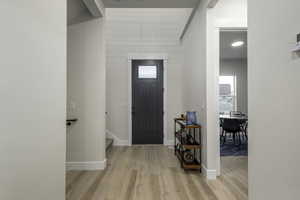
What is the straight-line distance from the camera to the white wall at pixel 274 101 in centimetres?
97

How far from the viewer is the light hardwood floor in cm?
206

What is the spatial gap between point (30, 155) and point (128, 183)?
1.58 metres

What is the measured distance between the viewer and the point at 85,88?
114 inches

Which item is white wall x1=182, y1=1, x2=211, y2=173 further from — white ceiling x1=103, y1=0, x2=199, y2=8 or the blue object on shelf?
white ceiling x1=103, y1=0, x2=199, y2=8

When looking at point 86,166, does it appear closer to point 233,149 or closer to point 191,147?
point 191,147

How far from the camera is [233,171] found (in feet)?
9.17

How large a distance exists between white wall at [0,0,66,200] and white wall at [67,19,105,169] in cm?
137

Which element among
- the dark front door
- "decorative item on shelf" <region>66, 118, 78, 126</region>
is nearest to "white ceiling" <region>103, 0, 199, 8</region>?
the dark front door

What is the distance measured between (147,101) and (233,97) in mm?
4021

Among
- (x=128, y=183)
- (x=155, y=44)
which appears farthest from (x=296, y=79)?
(x=155, y=44)

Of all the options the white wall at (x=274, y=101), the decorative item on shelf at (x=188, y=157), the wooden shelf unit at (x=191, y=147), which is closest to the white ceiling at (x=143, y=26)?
the wooden shelf unit at (x=191, y=147)

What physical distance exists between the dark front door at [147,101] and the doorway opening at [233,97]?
5.72 ft

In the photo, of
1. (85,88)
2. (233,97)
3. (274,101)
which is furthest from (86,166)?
(233,97)

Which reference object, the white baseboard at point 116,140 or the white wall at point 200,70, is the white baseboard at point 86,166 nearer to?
the white baseboard at point 116,140
